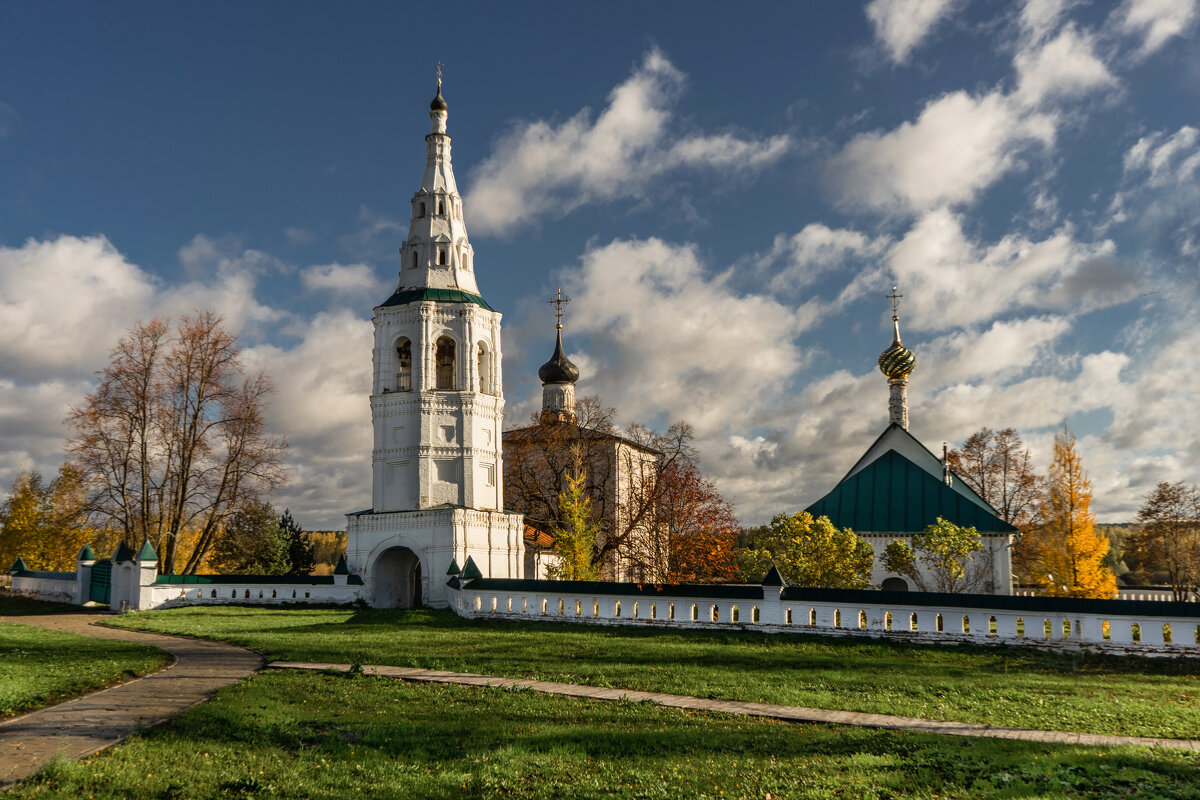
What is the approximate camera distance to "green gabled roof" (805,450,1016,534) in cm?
3234

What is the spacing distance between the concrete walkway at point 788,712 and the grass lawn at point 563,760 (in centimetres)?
44

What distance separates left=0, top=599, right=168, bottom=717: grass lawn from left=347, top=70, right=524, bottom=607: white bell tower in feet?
36.1

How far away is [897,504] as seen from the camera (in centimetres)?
3353

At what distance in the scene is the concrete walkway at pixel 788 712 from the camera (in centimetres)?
962

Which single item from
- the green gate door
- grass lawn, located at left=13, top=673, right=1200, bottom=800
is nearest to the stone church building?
the green gate door

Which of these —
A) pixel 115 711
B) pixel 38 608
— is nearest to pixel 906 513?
pixel 115 711

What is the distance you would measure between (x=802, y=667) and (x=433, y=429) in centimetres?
1766

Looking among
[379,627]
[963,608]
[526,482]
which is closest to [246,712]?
[379,627]

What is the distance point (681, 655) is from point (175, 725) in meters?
9.30

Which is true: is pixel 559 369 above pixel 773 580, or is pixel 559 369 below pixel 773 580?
above

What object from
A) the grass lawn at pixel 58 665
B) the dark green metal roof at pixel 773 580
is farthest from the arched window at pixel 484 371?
the grass lawn at pixel 58 665

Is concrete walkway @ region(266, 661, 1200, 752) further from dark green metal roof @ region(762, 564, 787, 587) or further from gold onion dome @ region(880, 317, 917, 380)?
gold onion dome @ region(880, 317, 917, 380)

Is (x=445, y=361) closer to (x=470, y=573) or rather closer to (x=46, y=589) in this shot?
(x=470, y=573)

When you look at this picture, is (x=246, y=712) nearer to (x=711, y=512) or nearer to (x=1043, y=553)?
(x=711, y=512)
